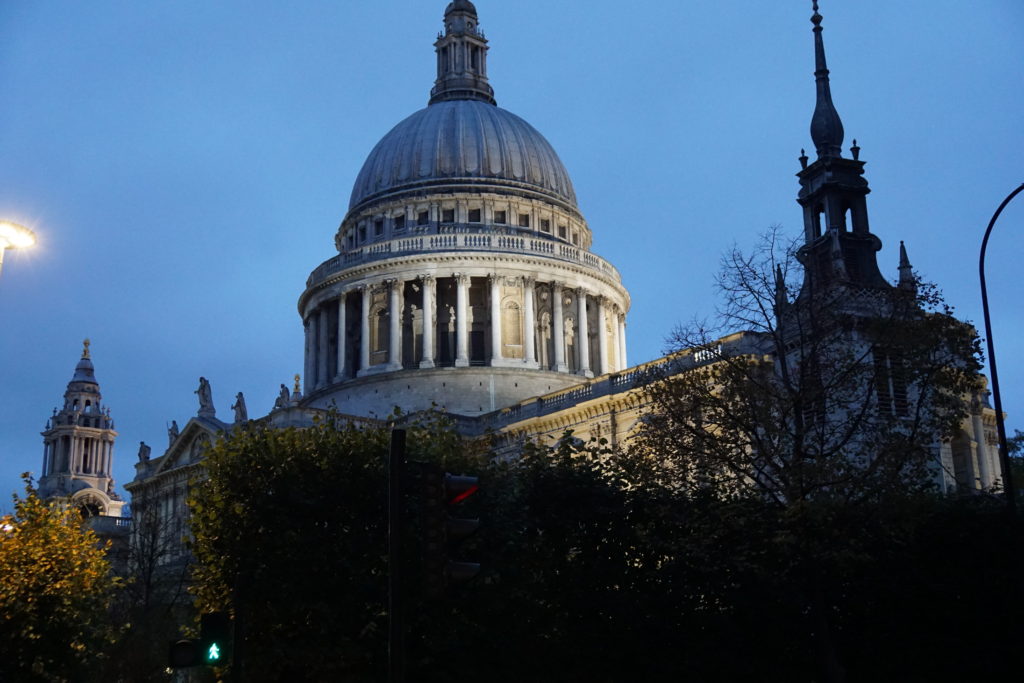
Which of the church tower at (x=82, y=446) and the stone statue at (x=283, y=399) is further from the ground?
the church tower at (x=82, y=446)

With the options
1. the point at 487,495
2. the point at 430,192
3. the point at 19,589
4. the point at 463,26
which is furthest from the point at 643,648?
the point at 463,26

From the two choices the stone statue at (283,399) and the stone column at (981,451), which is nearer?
the stone column at (981,451)

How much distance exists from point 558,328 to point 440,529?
66.1 metres

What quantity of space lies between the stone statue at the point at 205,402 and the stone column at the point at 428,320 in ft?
40.2

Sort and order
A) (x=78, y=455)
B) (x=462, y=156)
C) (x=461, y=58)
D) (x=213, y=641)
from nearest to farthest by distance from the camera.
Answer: (x=213, y=641) → (x=462, y=156) → (x=461, y=58) → (x=78, y=455)

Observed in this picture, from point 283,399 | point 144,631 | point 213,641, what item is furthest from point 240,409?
point 213,641

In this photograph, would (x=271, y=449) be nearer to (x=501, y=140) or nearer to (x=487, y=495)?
(x=487, y=495)

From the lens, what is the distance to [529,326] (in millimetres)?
79125

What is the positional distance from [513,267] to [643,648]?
48689 mm

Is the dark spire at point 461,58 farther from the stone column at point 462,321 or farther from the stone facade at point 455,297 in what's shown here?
the stone column at point 462,321

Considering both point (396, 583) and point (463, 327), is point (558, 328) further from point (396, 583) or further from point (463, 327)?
point (396, 583)

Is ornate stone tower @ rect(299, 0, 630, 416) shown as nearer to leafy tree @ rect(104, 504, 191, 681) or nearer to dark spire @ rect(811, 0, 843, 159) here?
leafy tree @ rect(104, 504, 191, 681)

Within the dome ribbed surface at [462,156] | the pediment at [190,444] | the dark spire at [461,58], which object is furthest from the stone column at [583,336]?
the pediment at [190,444]

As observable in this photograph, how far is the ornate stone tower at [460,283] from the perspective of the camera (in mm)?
78375
